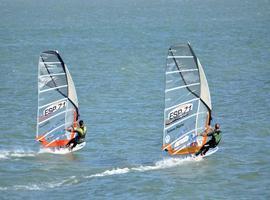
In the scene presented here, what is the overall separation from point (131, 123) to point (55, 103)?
6.70 metres

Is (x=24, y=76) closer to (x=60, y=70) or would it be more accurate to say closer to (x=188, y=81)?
(x=60, y=70)

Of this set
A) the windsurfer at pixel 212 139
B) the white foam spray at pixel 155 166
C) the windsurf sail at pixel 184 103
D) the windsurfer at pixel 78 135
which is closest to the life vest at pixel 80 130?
the windsurfer at pixel 78 135

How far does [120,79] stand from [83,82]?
110 inches

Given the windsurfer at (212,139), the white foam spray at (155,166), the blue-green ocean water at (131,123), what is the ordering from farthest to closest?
the windsurfer at (212,139) → the white foam spray at (155,166) → the blue-green ocean water at (131,123)

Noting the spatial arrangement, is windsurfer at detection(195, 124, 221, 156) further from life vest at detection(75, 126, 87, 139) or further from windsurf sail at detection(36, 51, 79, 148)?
windsurf sail at detection(36, 51, 79, 148)

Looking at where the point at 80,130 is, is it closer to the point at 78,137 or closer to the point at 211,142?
the point at 78,137

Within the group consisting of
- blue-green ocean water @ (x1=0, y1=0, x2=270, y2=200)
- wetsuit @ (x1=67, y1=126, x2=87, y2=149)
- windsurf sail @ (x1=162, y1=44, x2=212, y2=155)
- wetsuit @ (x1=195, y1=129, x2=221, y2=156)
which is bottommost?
blue-green ocean water @ (x1=0, y1=0, x2=270, y2=200)

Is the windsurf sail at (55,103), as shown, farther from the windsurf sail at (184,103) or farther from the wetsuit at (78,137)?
the windsurf sail at (184,103)

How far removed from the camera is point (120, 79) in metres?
47.0

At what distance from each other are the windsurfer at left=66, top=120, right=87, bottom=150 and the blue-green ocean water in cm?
42

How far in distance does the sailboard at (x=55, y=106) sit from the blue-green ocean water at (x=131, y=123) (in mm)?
708

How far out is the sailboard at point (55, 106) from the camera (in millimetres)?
26500

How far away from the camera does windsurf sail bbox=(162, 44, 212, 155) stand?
76.4 feet

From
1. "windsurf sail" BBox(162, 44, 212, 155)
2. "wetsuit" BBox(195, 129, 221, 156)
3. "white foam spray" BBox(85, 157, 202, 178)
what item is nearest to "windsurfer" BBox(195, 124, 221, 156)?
"wetsuit" BBox(195, 129, 221, 156)
